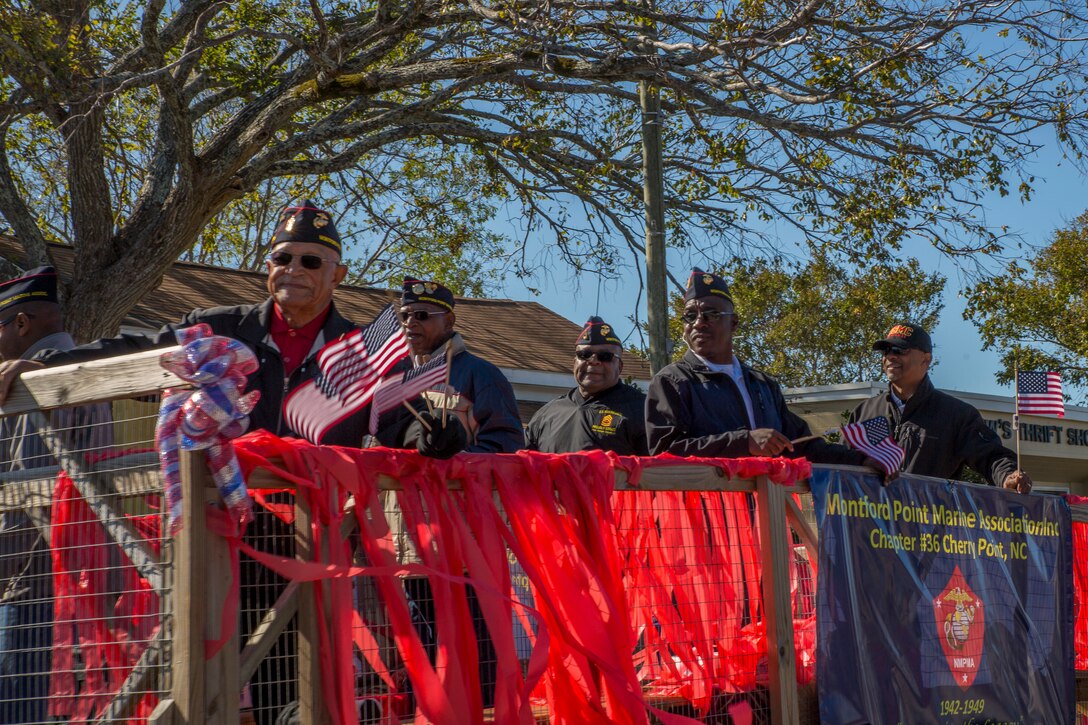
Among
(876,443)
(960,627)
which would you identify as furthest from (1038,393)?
(876,443)

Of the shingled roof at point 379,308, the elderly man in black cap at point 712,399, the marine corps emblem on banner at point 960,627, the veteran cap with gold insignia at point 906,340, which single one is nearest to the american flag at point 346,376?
the elderly man in black cap at point 712,399

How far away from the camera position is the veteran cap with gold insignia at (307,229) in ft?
13.8

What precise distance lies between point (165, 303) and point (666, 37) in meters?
6.32

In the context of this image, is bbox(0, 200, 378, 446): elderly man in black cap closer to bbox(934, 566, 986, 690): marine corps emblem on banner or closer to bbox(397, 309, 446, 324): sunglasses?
bbox(397, 309, 446, 324): sunglasses

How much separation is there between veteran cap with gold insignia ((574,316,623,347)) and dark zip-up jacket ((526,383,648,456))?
0.28 meters

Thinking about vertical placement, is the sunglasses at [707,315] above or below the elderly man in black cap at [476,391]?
above

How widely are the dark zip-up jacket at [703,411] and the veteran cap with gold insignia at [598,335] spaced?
1509 millimetres

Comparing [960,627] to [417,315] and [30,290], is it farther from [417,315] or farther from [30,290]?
[30,290]

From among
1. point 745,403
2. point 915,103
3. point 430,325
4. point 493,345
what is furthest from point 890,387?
point 493,345

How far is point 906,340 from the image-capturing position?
283 inches

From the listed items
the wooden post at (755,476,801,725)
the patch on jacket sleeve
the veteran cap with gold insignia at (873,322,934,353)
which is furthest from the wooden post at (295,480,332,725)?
the veteran cap with gold insignia at (873,322,934,353)

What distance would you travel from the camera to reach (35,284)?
498 centimetres

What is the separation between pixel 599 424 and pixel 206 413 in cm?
418

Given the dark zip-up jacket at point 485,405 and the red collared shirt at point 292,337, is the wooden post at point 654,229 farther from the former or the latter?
the red collared shirt at point 292,337
